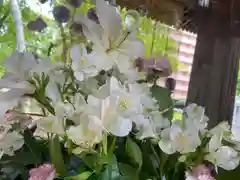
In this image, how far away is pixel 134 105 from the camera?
20.5 inches

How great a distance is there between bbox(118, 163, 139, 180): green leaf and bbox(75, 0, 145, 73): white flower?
14 centimetres

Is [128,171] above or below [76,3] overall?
below

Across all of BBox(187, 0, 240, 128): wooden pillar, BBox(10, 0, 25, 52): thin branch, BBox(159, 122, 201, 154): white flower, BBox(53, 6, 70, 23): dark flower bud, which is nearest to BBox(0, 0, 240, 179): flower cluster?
BBox(159, 122, 201, 154): white flower

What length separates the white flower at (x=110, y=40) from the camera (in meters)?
0.53

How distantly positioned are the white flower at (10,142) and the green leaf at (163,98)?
0.24 meters

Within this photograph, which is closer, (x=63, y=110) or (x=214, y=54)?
(x=63, y=110)

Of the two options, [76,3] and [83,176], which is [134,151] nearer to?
[83,176]

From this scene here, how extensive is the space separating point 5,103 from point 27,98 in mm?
32

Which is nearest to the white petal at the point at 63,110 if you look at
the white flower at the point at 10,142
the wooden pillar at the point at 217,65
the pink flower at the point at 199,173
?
the white flower at the point at 10,142

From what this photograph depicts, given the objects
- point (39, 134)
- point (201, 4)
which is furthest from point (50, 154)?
point (201, 4)

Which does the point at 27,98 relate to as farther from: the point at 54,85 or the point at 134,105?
the point at 134,105

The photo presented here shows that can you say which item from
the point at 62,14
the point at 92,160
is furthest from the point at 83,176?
the point at 62,14

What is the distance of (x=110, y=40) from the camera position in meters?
0.55

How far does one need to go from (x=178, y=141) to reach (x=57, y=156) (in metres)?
0.18
